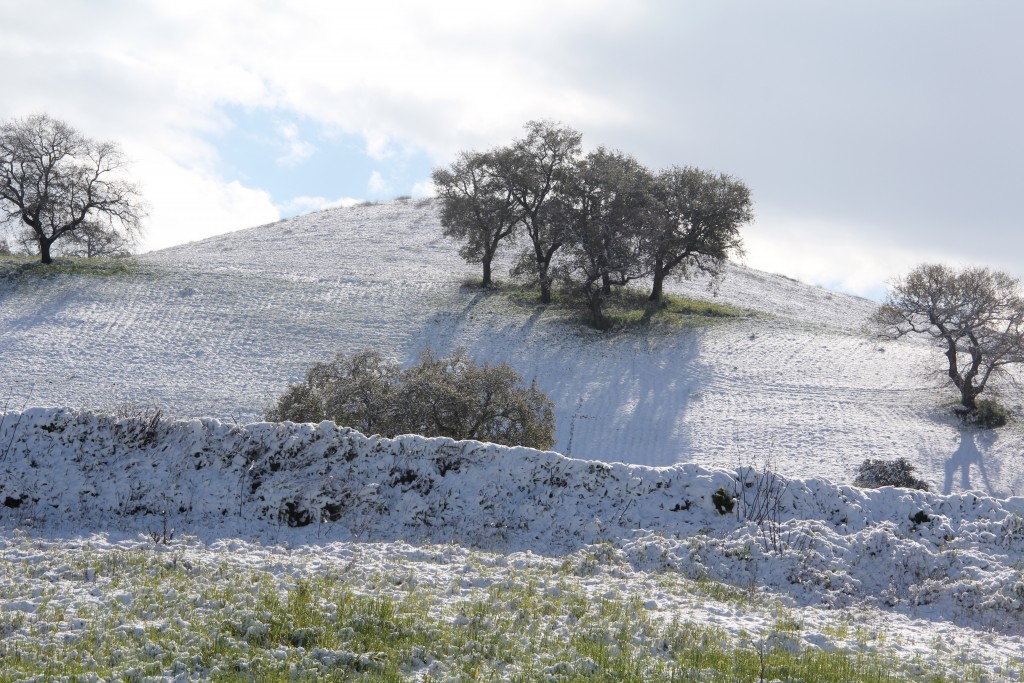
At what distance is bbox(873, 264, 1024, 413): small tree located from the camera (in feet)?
122

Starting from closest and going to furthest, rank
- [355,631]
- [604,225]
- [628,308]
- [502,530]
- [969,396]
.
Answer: [355,631]
[502,530]
[969,396]
[604,225]
[628,308]

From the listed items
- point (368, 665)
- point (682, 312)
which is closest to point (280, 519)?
point (368, 665)

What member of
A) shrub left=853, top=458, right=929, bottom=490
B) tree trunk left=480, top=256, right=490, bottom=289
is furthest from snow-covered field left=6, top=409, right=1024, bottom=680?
tree trunk left=480, top=256, right=490, bottom=289

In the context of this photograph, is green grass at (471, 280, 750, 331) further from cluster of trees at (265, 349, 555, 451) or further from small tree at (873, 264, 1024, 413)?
cluster of trees at (265, 349, 555, 451)

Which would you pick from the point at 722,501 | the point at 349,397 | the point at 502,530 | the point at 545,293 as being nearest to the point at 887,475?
the point at 722,501

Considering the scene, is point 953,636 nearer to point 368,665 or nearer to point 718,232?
point 368,665

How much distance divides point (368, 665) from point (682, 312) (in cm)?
4324

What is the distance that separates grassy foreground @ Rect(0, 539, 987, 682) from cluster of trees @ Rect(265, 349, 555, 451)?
379 inches

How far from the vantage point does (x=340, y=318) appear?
4466 centimetres

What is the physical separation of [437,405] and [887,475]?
16.3m

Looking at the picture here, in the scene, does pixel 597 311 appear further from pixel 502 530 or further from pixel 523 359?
pixel 502 530

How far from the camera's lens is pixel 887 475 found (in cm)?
2822

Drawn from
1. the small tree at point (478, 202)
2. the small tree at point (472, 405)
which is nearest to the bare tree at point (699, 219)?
the small tree at point (478, 202)

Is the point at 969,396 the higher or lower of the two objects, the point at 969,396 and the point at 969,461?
the higher
